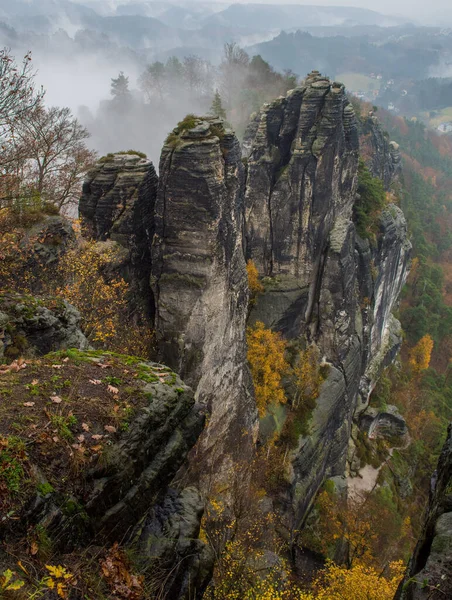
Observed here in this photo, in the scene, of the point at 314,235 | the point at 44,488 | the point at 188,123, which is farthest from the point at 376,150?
the point at 44,488

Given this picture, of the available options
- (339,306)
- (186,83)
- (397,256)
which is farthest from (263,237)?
(186,83)

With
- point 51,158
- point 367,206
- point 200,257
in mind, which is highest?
point 51,158

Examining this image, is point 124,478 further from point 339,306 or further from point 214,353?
point 339,306

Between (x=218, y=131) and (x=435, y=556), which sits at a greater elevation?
(x=218, y=131)

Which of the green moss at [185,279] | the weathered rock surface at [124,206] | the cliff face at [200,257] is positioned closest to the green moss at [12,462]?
the cliff face at [200,257]

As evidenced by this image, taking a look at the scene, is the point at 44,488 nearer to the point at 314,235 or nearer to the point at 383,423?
the point at 314,235

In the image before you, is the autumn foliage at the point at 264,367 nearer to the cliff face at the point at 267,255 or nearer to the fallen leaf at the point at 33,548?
the cliff face at the point at 267,255

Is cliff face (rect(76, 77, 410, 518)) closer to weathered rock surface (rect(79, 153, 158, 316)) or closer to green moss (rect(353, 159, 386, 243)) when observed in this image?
weathered rock surface (rect(79, 153, 158, 316))
